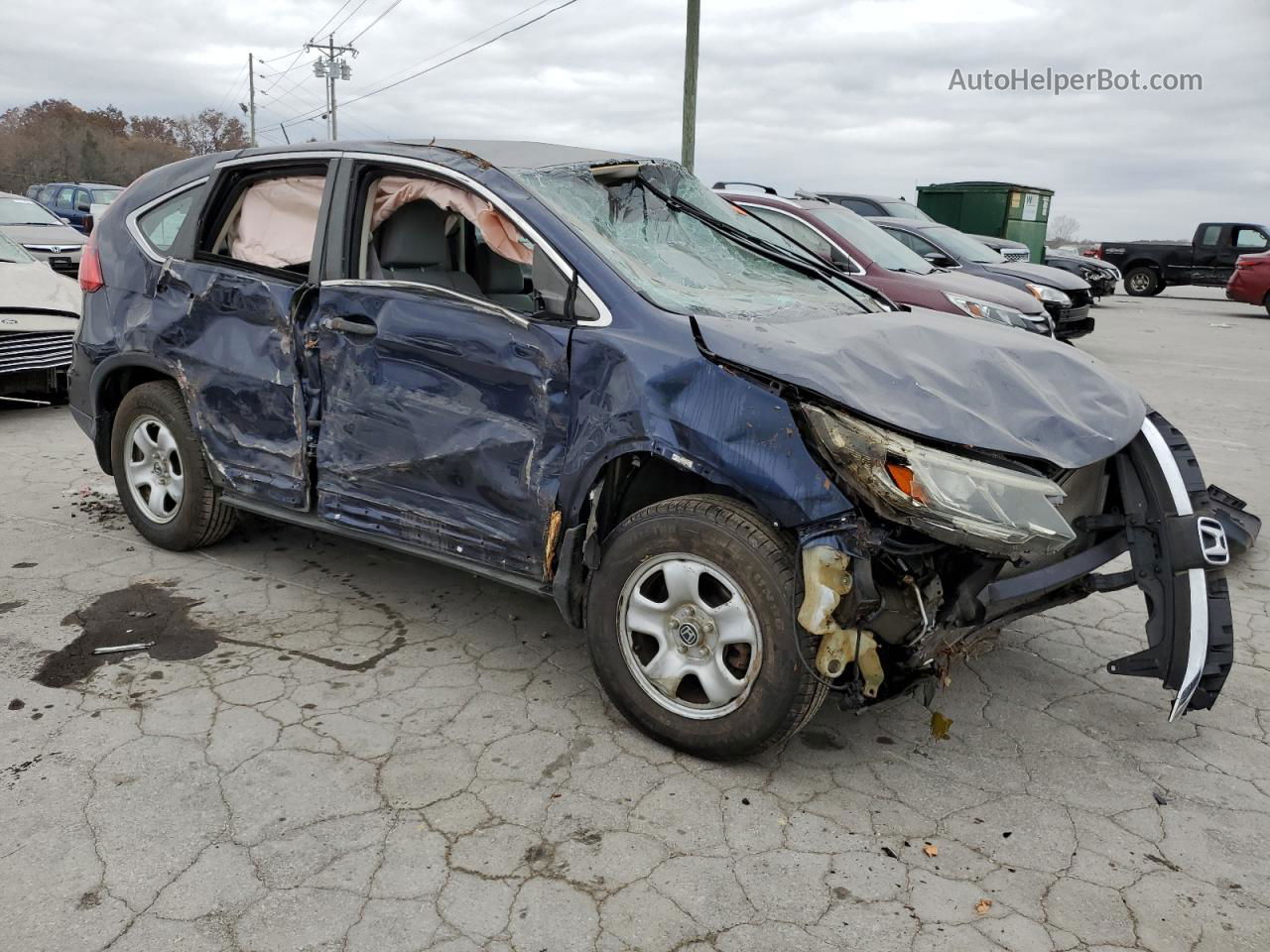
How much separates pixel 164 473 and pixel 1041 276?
10.8 meters

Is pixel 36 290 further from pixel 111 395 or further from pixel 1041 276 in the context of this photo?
pixel 1041 276

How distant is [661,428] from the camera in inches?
119

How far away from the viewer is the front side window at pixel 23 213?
1434 cm

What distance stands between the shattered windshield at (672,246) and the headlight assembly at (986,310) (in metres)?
5.22

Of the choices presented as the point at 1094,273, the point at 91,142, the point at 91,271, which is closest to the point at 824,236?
the point at 91,271

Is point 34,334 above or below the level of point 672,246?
below

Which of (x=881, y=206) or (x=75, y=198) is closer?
(x=881, y=206)

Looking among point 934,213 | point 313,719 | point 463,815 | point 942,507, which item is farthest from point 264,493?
point 934,213

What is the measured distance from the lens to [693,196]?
4281mm

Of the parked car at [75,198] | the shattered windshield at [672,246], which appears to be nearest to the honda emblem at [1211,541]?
the shattered windshield at [672,246]

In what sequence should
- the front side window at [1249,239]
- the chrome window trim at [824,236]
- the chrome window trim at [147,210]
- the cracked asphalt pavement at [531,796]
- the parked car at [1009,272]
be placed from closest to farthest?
the cracked asphalt pavement at [531,796] < the chrome window trim at [147,210] < the chrome window trim at [824,236] < the parked car at [1009,272] < the front side window at [1249,239]

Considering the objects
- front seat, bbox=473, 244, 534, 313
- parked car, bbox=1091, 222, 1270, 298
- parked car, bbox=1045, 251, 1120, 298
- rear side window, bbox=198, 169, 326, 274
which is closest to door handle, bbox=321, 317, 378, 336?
rear side window, bbox=198, 169, 326, 274

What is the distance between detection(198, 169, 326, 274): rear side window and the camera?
13.5 ft

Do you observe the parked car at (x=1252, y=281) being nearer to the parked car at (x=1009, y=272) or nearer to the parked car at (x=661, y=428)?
the parked car at (x=1009, y=272)
